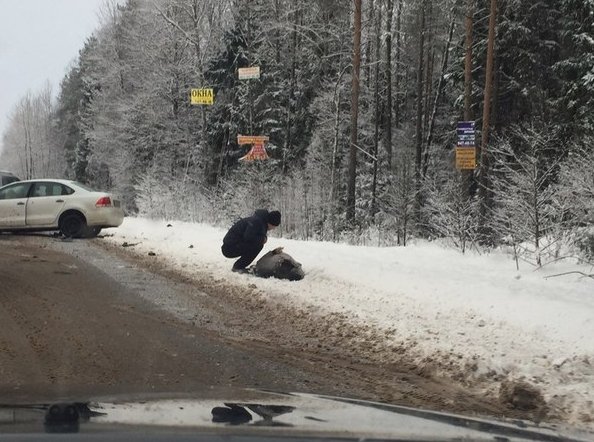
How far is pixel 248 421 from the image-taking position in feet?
8.98

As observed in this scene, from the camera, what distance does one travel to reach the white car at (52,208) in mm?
15656

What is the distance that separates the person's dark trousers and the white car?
6.80m

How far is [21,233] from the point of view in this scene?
1642cm

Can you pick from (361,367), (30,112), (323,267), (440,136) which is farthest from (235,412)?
(30,112)

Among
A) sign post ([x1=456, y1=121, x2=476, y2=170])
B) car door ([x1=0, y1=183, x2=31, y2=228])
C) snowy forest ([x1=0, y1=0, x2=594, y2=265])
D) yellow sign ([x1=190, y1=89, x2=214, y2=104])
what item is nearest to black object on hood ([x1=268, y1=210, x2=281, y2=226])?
snowy forest ([x1=0, y1=0, x2=594, y2=265])

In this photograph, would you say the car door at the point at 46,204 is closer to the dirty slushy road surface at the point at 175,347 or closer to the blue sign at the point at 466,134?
the dirty slushy road surface at the point at 175,347

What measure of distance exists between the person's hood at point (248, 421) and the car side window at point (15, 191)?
45.9 feet

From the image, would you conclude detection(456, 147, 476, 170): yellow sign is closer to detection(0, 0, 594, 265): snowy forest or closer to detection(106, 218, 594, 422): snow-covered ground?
detection(0, 0, 594, 265): snowy forest

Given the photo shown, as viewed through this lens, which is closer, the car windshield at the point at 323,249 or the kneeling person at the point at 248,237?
the car windshield at the point at 323,249

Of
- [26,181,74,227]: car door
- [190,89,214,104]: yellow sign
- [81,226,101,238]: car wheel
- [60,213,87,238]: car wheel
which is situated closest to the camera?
[26,181,74,227]: car door

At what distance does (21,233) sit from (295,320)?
11.8 m

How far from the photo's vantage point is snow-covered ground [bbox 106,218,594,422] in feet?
17.3

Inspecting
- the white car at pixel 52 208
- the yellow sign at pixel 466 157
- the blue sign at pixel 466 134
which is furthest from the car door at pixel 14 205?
the yellow sign at pixel 466 157

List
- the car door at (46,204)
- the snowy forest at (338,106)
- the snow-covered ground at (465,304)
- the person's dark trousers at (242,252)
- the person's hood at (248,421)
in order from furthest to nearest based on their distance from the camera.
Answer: the snowy forest at (338,106), the car door at (46,204), the person's dark trousers at (242,252), the snow-covered ground at (465,304), the person's hood at (248,421)
